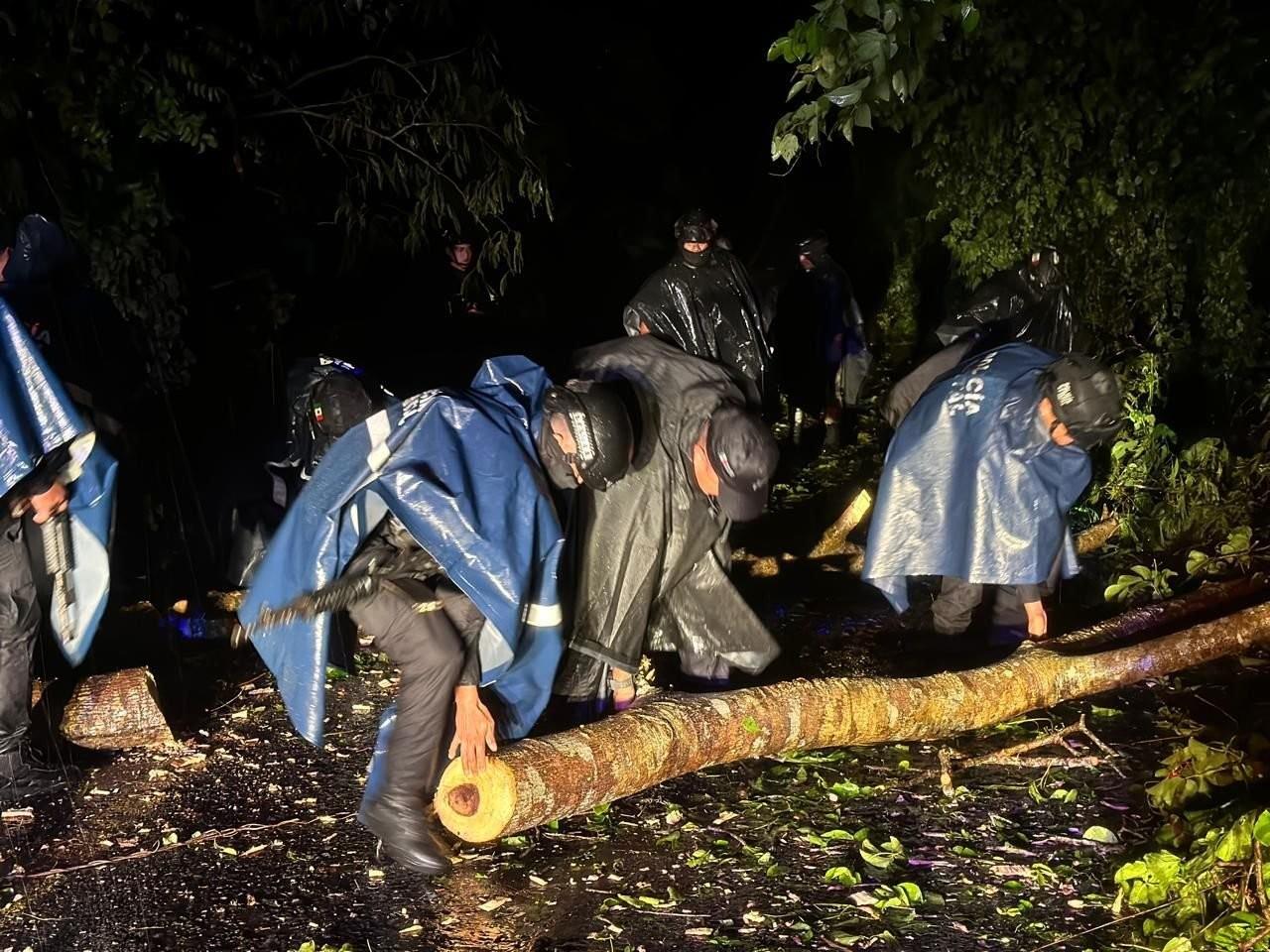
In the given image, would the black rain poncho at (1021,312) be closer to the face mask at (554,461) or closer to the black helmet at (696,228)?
the black helmet at (696,228)

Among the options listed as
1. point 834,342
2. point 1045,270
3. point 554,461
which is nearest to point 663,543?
point 554,461

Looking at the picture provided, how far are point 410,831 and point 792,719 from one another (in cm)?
147

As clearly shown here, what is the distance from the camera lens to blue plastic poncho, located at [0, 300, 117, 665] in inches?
164

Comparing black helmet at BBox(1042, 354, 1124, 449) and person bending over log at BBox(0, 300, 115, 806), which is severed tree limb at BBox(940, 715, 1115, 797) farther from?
person bending over log at BBox(0, 300, 115, 806)

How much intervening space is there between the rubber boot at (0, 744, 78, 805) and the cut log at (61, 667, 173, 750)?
0.68ft

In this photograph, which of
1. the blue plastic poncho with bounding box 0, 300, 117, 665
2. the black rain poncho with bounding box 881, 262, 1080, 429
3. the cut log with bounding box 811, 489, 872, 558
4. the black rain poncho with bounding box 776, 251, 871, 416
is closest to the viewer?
the blue plastic poncho with bounding box 0, 300, 117, 665

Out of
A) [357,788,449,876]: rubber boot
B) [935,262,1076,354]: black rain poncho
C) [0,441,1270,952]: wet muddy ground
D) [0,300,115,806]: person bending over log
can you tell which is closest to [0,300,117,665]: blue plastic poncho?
[0,300,115,806]: person bending over log

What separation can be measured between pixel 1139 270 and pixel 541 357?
6.90 meters

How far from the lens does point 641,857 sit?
404cm

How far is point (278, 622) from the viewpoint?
149 inches

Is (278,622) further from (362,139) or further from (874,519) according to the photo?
(362,139)

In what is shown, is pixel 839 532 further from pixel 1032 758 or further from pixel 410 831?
pixel 410 831

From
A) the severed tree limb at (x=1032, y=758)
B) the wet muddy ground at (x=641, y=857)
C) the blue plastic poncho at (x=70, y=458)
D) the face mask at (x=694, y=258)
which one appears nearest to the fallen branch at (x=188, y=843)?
the wet muddy ground at (x=641, y=857)

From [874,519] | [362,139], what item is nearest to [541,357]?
[362,139]
